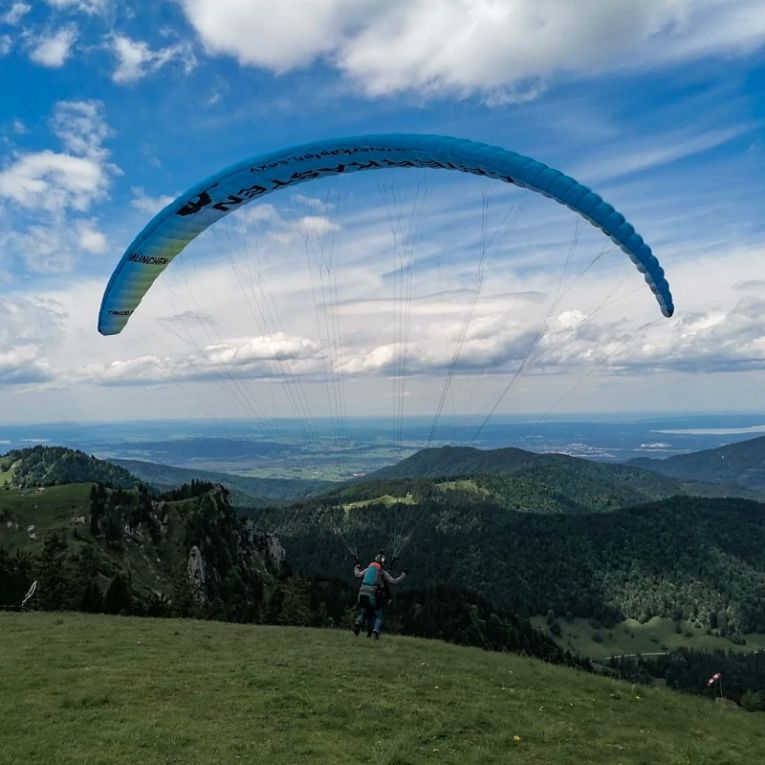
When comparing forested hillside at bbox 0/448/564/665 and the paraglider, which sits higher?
the paraglider

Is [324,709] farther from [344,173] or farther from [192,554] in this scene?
[192,554]

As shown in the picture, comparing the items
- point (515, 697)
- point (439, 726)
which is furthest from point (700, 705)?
point (439, 726)

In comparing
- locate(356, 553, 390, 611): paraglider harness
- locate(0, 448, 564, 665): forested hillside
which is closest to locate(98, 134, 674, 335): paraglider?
locate(356, 553, 390, 611): paraglider harness

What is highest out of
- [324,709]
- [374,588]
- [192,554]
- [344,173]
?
[344,173]

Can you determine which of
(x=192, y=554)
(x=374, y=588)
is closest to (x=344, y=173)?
(x=374, y=588)

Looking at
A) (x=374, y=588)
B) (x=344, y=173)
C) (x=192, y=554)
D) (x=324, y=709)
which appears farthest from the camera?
(x=192, y=554)

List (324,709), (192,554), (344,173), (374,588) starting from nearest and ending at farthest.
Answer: (324,709) < (374,588) < (344,173) < (192,554)

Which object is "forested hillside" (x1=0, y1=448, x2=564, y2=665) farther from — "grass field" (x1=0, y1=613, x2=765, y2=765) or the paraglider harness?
"grass field" (x1=0, y1=613, x2=765, y2=765)
